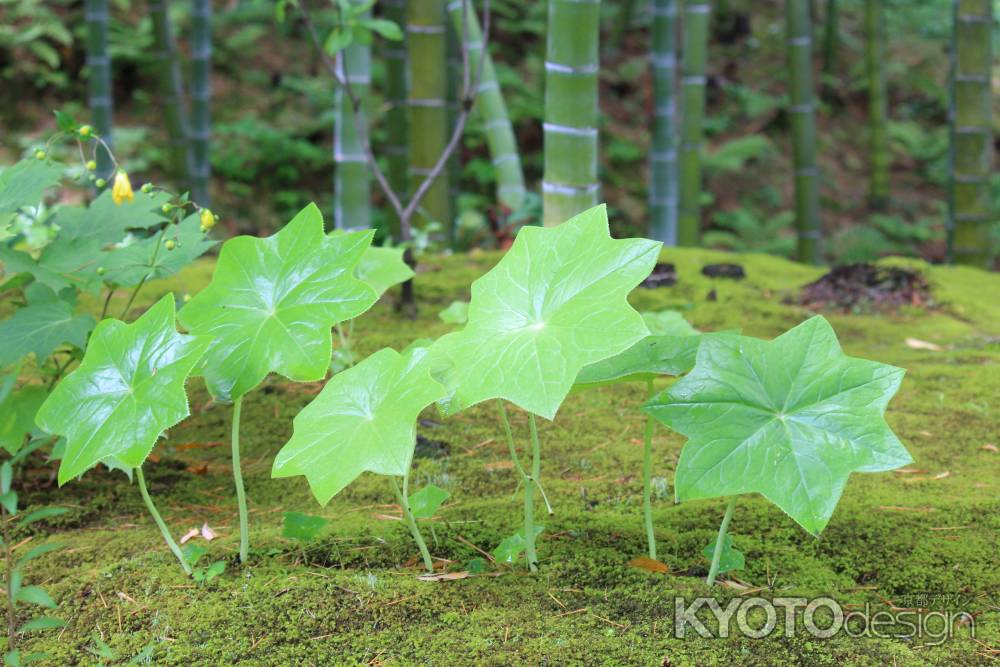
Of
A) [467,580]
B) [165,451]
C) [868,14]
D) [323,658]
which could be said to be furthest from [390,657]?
[868,14]

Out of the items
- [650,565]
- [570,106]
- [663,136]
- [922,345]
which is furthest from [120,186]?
[663,136]

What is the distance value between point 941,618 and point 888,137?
10234 mm

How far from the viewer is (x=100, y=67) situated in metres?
5.49

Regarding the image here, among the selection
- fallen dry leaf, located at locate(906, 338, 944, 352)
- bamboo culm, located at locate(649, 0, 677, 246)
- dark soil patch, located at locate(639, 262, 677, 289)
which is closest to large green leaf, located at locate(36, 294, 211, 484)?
dark soil patch, located at locate(639, 262, 677, 289)

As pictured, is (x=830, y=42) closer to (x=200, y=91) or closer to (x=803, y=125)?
(x=803, y=125)

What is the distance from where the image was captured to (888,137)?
10.2 m

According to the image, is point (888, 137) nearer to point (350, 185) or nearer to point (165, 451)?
point (350, 185)

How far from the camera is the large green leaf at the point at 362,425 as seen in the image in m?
1.13

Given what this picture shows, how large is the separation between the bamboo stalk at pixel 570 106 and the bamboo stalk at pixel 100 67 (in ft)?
11.2

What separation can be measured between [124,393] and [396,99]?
3.75 metres

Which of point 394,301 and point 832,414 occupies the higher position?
point 832,414

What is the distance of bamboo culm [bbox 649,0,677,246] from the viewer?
4770 millimetres

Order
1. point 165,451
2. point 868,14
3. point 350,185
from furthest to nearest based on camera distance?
point 868,14 < point 350,185 < point 165,451

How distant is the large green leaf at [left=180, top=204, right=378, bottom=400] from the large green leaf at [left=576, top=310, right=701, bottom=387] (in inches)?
13.9
